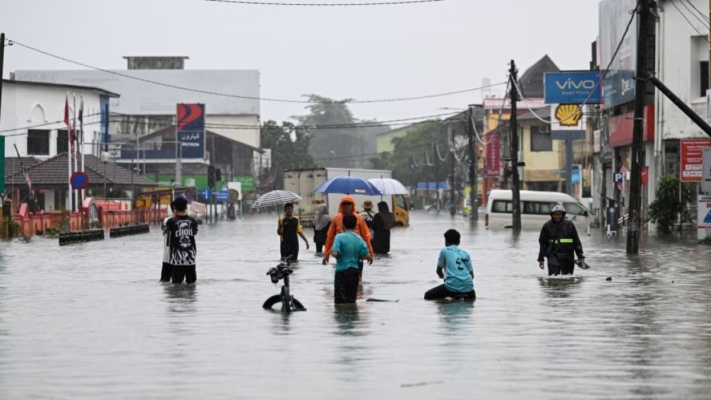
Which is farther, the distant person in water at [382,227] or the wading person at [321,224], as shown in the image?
the distant person in water at [382,227]

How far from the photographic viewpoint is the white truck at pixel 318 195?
70750 mm

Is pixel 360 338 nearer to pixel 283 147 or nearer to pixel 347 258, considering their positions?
pixel 347 258

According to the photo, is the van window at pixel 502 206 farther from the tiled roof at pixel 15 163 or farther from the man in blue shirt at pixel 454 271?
the man in blue shirt at pixel 454 271

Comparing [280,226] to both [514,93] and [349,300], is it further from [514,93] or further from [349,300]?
[514,93]

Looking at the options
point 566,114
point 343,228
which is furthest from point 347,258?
point 566,114

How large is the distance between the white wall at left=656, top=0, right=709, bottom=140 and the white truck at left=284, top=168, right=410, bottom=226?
754 inches

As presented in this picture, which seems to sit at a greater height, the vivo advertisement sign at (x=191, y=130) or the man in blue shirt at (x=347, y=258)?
the vivo advertisement sign at (x=191, y=130)

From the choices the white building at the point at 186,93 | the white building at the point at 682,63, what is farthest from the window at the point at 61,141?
the white building at the point at 682,63

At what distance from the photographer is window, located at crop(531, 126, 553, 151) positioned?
108438 mm

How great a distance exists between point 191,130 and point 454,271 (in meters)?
111

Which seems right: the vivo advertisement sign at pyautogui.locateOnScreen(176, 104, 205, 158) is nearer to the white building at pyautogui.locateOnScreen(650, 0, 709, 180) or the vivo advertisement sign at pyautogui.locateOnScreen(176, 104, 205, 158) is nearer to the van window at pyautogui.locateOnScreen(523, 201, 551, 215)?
the van window at pyautogui.locateOnScreen(523, 201, 551, 215)

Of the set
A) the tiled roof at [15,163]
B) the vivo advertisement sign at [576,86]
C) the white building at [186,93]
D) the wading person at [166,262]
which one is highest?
the white building at [186,93]

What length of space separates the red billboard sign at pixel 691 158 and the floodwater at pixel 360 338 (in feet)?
51.9

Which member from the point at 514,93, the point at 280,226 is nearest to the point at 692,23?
the point at 514,93
